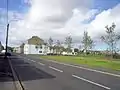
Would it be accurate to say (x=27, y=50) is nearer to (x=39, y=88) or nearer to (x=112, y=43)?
(x=112, y=43)

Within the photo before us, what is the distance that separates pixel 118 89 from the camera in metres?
11.7

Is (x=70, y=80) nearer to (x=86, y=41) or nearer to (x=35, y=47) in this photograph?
(x=86, y=41)

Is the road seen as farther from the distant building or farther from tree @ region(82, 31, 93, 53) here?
the distant building

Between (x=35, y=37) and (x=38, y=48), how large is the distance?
20.7 metres

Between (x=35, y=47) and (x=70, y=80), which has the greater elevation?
(x=35, y=47)

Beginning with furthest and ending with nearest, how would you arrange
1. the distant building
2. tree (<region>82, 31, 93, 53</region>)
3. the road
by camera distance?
the distant building, tree (<region>82, 31, 93, 53</region>), the road

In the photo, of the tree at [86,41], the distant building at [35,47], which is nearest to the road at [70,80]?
the tree at [86,41]

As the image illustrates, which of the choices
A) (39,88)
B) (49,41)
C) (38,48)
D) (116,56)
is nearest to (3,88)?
(39,88)

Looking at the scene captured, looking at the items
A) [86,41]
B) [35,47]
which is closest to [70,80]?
[86,41]

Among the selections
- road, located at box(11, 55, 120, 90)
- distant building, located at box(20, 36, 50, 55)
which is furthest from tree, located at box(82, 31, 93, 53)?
road, located at box(11, 55, 120, 90)

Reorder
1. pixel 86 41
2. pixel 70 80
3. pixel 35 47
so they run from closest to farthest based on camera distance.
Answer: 1. pixel 70 80
2. pixel 86 41
3. pixel 35 47

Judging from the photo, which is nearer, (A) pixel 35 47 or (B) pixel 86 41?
(B) pixel 86 41

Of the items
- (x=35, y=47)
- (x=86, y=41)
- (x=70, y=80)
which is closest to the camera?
(x=70, y=80)

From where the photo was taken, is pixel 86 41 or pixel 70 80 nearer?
pixel 70 80
